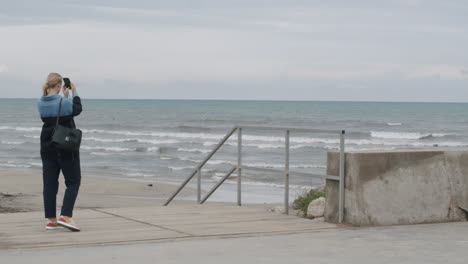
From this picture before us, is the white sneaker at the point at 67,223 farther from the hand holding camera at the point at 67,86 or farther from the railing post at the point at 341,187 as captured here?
the railing post at the point at 341,187

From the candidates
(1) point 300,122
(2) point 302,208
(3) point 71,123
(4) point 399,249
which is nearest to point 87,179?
(2) point 302,208

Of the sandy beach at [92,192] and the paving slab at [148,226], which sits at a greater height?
the sandy beach at [92,192]

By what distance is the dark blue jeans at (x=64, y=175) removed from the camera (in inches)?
309

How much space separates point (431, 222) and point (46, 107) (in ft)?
13.4

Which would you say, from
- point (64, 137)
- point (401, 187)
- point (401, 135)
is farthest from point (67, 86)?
point (401, 135)

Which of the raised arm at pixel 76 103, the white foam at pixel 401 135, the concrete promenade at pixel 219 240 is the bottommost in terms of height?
the concrete promenade at pixel 219 240

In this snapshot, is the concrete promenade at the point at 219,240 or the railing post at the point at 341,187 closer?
the concrete promenade at the point at 219,240

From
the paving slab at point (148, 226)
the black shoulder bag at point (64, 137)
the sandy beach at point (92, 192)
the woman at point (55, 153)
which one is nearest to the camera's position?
the paving slab at point (148, 226)

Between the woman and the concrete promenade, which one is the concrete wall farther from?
the woman

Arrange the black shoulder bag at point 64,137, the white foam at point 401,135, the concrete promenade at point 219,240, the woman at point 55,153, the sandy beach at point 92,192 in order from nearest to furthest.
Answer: the concrete promenade at point 219,240
the black shoulder bag at point 64,137
the woman at point 55,153
the sandy beach at point 92,192
the white foam at point 401,135

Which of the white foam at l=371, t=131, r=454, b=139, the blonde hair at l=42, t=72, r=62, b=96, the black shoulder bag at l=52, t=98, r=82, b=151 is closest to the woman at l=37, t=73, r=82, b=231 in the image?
the blonde hair at l=42, t=72, r=62, b=96

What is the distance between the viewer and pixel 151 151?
3691cm

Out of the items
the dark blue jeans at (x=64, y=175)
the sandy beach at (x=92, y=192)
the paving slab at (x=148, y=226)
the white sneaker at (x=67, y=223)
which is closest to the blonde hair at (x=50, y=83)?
the dark blue jeans at (x=64, y=175)

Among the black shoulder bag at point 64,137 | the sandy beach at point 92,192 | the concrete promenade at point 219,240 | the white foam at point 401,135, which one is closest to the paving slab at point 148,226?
the concrete promenade at point 219,240
